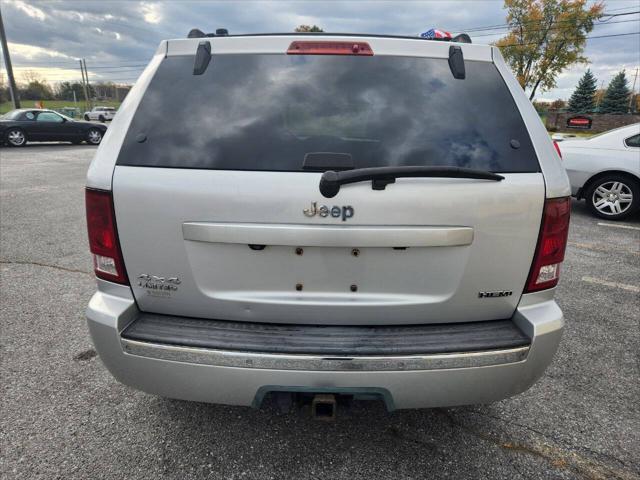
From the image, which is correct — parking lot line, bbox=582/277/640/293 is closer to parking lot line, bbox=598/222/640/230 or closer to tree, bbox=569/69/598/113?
parking lot line, bbox=598/222/640/230

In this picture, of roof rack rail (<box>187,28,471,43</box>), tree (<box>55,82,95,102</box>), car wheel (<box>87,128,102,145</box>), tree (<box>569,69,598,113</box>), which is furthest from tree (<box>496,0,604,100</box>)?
tree (<box>55,82,95,102</box>)

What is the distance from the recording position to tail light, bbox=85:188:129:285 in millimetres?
1782

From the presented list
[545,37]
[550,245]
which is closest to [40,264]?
[550,245]

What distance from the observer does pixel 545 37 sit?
136 feet

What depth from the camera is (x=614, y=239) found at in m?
6.05

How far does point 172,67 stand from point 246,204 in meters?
0.85

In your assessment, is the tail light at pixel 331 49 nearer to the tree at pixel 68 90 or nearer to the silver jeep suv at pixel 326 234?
the silver jeep suv at pixel 326 234

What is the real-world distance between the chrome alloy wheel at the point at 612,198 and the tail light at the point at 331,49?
669 cm

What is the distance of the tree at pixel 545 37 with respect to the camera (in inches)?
1575

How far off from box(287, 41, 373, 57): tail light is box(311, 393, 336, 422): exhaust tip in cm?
154

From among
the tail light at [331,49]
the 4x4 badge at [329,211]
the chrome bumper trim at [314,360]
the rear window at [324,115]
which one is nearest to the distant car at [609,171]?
the rear window at [324,115]

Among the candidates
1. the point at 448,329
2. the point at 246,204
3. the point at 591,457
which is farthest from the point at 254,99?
the point at 591,457

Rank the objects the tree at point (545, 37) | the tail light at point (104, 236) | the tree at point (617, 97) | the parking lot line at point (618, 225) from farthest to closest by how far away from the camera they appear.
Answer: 1. the tree at point (617, 97)
2. the tree at point (545, 37)
3. the parking lot line at point (618, 225)
4. the tail light at point (104, 236)

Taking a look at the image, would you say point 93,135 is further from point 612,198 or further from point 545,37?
point 545,37
